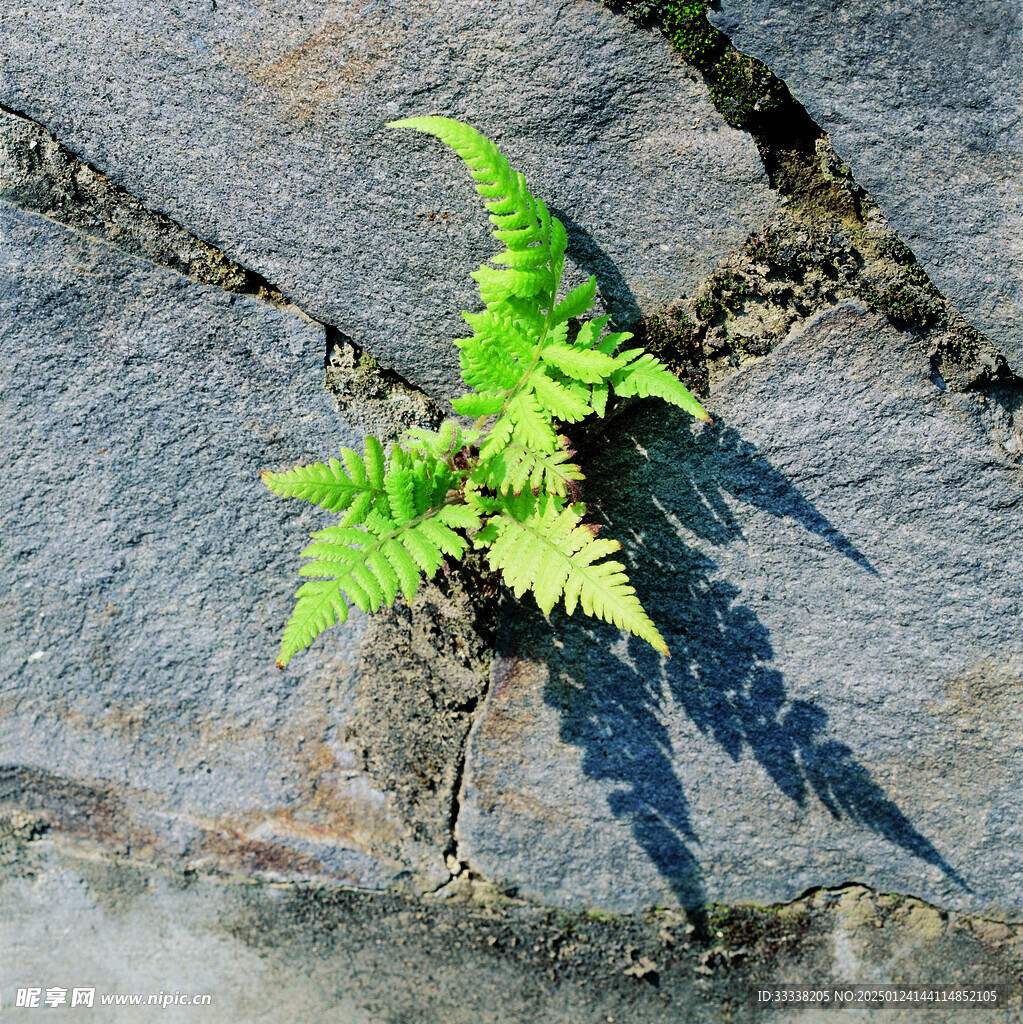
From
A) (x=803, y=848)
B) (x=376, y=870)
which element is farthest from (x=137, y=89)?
(x=803, y=848)

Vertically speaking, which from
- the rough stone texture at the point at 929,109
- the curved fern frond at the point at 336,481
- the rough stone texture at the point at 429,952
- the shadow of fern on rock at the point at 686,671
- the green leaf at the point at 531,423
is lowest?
the rough stone texture at the point at 429,952

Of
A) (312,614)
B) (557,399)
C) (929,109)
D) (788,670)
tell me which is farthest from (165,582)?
(929,109)

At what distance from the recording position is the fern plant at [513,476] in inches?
77.8

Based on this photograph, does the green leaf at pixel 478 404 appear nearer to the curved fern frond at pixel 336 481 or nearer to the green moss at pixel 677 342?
the curved fern frond at pixel 336 481

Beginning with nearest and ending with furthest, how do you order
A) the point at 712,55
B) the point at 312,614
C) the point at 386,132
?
1. the point at 312,614
2. the point at 712,55
3. the point at 386,132

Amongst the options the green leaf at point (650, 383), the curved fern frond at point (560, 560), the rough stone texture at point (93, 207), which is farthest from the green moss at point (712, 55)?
the rough stone texture at point (93, 207)

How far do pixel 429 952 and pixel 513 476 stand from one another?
1739 mm

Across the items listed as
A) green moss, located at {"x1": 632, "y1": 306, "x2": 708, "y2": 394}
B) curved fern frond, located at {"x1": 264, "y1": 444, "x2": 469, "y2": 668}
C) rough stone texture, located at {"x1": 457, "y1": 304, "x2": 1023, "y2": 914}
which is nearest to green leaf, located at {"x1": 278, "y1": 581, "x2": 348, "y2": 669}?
curved fern frond, located at {"x1": 264, "y1": 444, "x2": 469, "y2": 668}

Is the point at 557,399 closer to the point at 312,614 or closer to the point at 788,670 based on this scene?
the point at 312,614

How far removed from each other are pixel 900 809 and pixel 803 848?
34cm

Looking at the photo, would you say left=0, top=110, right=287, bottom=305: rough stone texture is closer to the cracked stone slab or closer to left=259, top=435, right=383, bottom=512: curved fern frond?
the cracked stone slab

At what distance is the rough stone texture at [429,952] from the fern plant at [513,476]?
50.0 inches

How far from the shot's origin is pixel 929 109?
84.4 inches

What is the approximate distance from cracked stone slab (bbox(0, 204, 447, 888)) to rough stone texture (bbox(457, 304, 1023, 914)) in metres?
0.59
